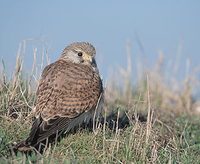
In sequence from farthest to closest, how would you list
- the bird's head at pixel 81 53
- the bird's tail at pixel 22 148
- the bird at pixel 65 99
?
the bird's head at pixel 81 53
the bird at pixel 65 99
the bird's tail at pixel 22 148

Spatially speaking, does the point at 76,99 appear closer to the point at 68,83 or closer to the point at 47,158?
the point at 68,83

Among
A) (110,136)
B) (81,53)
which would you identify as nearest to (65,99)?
(110,136)

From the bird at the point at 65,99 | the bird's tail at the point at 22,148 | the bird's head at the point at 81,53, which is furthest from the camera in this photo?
the bird's head at the point at 81,53

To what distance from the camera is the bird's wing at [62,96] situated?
5254 mm

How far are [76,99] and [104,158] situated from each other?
2.49 feet

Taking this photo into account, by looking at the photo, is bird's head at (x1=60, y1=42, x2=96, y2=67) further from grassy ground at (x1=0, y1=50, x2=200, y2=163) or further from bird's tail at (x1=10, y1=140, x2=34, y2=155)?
bird's tail at (x1=10, y1=140, x2=34, y2=155)

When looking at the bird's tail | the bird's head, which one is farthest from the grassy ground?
the bird's head

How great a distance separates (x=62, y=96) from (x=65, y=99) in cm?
5

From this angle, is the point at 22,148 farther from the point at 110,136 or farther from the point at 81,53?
the point at 81,53

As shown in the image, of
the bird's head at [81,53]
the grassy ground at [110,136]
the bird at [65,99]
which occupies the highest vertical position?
the bird's head at [81,53]

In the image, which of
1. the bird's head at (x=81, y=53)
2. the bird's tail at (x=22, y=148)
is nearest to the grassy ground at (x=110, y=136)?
the bird's tail at (x=22, y=148)

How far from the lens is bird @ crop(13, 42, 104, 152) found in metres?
5.21

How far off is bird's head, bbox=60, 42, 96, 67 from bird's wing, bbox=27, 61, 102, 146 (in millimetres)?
163

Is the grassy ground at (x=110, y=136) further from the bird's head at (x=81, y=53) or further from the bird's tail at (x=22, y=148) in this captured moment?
the bird's head at (x=81, y=53)
